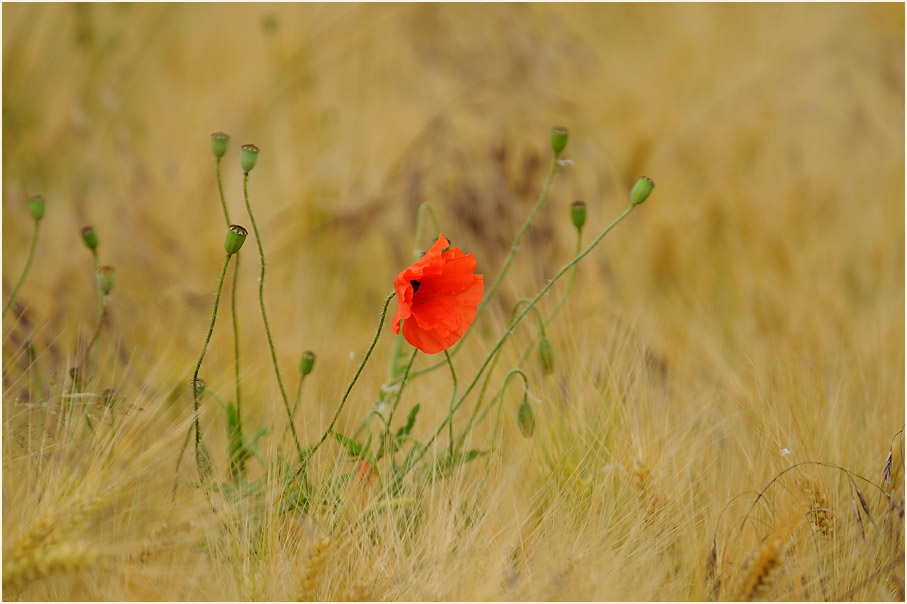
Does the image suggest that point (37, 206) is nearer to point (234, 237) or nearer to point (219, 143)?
point (219, 143)

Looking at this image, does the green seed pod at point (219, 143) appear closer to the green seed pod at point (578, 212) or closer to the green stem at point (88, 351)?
the green stem at point (88, 351)

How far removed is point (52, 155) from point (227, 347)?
1.07 metres

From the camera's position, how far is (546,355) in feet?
4.00

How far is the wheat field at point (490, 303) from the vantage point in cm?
103

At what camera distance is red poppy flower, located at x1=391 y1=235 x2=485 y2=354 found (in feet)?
3.18

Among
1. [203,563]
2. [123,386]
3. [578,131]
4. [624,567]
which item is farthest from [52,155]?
[624,567]

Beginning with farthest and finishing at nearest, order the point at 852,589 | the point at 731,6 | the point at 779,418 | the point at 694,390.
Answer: the point at 731,6
the point at 694,390
the point at 779,418
the point at 852,589

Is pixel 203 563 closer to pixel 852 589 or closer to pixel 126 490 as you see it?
pixel 126 490

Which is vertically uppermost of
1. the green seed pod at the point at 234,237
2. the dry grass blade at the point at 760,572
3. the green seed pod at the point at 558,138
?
the green seed pod at the point at 558,138

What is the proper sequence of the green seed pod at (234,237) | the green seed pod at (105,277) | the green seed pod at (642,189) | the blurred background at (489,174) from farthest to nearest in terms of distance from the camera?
the blurred background at (489,174) < the green seed pod at (105,277) < the green seed pod at (642,189) < the green seed pod at (234,237)

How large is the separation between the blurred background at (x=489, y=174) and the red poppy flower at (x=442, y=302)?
0.45 metres

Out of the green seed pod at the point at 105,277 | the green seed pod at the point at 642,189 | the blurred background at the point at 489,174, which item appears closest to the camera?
the green seed pod at the point at 642,189

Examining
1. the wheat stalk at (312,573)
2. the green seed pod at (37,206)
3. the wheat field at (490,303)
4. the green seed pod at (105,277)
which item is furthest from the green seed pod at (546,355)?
the green seed pod at (37,206)

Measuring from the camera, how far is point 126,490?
1059 millimetres
